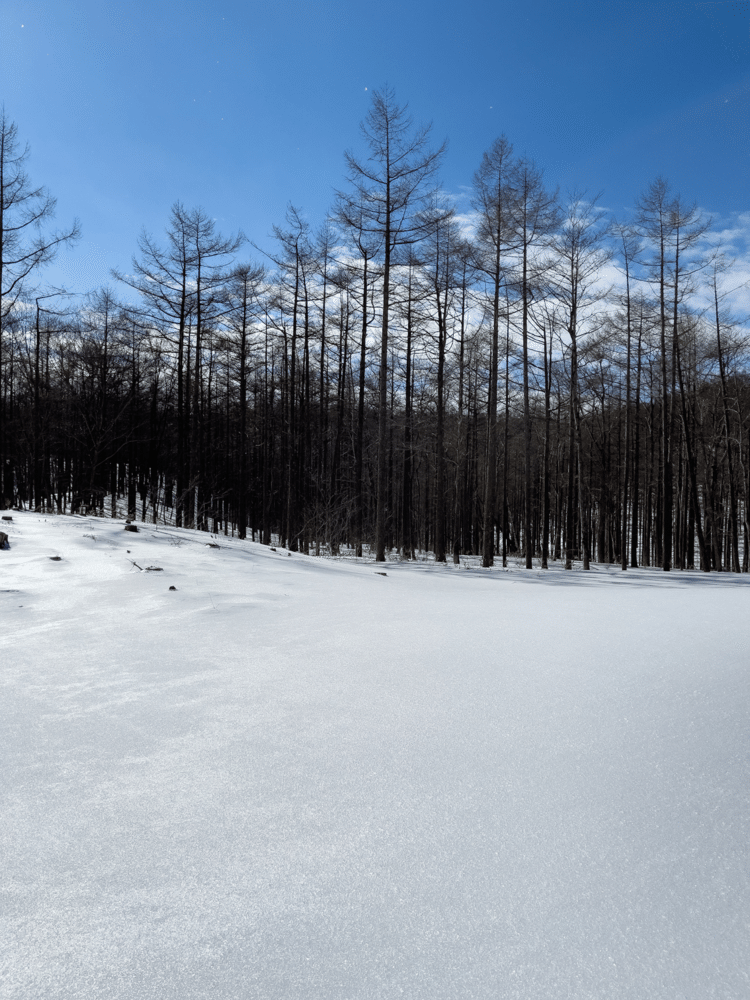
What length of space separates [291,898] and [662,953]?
2.20ft

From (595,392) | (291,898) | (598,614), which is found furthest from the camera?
(595,392)

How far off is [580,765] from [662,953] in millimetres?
723

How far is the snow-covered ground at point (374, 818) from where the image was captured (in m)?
1.00

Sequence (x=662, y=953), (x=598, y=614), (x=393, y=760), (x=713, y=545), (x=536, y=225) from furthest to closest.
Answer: (x=713, y=545) < (x=536, y=225) < (x=598, y=614) < (x=393, y=760) < (x=662, y=953)

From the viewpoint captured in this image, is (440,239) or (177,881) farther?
(440,239)

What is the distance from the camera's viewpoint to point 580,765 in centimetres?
175

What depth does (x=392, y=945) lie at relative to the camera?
3.42ft

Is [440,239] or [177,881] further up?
[440,239]

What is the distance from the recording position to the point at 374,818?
146 centimetres

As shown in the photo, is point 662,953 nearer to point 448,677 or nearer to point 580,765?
→ point 580,765

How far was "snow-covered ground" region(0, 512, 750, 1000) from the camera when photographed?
1.00 metres

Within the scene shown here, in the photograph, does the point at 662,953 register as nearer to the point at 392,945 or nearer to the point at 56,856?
the point at 392,945

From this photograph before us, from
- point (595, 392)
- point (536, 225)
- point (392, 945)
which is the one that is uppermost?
point (536, 225)

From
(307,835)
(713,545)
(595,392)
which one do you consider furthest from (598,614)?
(713,545)
